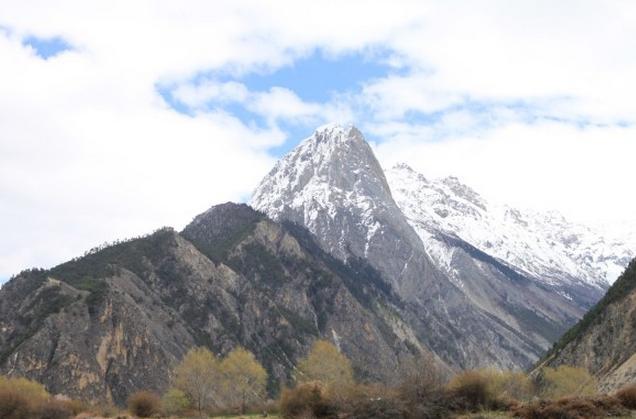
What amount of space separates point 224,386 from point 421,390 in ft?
229

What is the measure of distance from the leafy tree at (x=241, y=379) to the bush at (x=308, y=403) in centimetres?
5613

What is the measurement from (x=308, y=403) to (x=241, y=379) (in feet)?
213

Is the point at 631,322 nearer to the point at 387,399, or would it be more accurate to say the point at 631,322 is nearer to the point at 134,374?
the point at 387,399

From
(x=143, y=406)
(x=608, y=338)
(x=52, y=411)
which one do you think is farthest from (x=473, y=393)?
(x=608, y=338)

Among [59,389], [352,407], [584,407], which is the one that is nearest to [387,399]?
[352,407]

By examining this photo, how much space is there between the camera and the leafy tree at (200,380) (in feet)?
352

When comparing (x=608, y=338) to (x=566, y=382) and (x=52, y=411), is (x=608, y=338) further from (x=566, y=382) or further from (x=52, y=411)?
(x=52, y=411)

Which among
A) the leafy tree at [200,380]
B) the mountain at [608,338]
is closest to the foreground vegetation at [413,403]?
the leafy tree at [200,380]

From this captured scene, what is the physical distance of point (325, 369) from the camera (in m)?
131

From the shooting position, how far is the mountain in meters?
121

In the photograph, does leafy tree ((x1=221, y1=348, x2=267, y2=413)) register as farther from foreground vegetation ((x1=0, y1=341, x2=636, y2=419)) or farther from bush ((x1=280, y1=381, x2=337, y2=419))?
bush ((x1=280, y1=381, x2=337, y2=419))

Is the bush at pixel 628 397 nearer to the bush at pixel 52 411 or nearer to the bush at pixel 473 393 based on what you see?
the bush at pixel 473 393

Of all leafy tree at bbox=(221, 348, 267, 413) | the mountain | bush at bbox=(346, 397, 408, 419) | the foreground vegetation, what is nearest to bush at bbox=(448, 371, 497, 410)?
the foreground vegetation

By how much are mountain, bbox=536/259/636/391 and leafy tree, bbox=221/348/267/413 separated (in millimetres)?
51731
